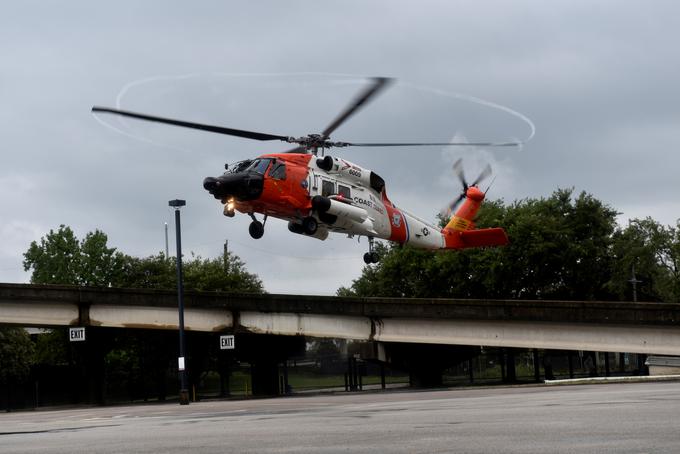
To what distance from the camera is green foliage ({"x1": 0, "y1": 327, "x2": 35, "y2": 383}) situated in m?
75.1

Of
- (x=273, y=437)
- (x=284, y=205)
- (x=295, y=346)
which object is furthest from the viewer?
(x=295, y=346)

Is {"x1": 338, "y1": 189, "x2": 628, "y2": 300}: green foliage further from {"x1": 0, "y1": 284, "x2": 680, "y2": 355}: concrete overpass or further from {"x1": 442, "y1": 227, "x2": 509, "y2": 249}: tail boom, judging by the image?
{"x1": 442, "y1": 227, "x2": 509, "y2": 249}: tail boom

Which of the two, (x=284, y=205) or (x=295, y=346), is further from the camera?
(x=295, y=346)

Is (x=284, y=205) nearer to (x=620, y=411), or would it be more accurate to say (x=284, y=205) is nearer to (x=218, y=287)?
(x=620, y=411)

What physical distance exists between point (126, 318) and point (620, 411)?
48.3m

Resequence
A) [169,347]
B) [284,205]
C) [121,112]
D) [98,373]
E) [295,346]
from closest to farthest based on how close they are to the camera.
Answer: [121,112] < [284,205] < [98,373] < [295,346] < [169,347]

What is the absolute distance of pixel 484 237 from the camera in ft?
150

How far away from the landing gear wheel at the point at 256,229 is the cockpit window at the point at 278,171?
2.65 metres

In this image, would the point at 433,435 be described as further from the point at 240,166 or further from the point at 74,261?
the point at 74,261

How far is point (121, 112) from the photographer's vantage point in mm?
29719

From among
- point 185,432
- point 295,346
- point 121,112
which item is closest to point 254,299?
point 295,346

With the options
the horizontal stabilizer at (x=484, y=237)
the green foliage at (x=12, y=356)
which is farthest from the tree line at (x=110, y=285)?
the horizontal stabilizer at (x=484, y=237)

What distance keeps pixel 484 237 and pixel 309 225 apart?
11.5 meters

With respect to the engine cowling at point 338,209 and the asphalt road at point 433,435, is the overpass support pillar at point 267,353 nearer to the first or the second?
the engine cowling at point 338,209
